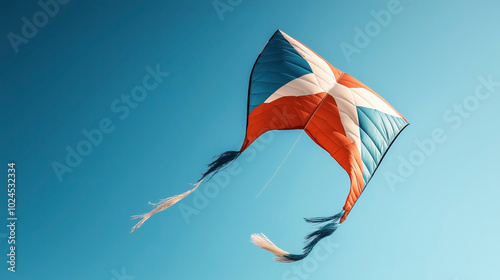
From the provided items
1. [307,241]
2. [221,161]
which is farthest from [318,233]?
[221,161]

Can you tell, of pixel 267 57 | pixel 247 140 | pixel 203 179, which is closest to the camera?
pixel 203 179

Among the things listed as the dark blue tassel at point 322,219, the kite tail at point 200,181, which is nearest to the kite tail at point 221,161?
the kite tail at point 200,181

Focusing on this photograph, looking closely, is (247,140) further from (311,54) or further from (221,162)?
(311,54)

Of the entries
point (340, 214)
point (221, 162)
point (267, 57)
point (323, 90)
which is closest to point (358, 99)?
point (323, 90)

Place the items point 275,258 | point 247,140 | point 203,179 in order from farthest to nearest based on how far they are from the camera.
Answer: point 247,140 → point 203,179 → point 275,258

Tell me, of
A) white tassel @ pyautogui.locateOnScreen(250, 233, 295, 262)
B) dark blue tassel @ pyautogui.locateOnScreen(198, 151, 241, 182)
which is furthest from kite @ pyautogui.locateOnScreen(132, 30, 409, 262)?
white tassel @ pyautogui.locateOnScreen(250, 233, 295, 262)

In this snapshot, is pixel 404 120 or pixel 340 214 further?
pixel 404 120
